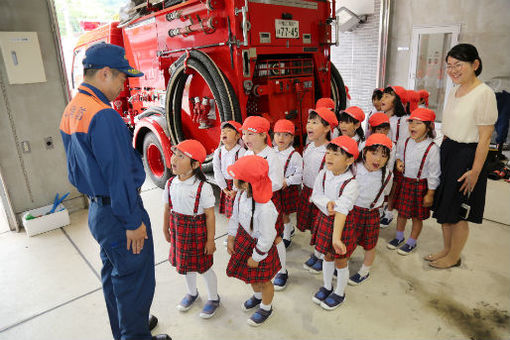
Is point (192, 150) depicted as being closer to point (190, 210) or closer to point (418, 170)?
point (190, 210)

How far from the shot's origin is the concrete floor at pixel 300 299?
2.28m

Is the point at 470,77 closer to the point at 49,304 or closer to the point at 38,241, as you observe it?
the point at 49,304

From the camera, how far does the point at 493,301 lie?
2.47 metres

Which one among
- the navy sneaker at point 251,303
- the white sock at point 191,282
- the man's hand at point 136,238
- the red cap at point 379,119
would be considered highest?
the red cap at point 379,119

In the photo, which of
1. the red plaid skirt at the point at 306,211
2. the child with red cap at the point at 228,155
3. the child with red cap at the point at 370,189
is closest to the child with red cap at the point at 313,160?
the red plaid skirt at the point at 306,211

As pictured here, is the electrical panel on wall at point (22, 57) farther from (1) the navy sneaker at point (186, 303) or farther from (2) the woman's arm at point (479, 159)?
(2) the woman's arm at point (479, 159)

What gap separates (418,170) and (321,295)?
1364 millimetres

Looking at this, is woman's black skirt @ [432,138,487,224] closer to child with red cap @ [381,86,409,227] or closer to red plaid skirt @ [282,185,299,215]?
child with red cap @ [381,86,409,227]

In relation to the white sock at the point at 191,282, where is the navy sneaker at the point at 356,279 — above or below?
below

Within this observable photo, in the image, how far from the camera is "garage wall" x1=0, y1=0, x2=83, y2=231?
3639mm

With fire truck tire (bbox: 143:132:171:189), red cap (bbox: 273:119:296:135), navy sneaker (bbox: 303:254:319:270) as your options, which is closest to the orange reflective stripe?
red cap (bbox: 273:119:296:135)

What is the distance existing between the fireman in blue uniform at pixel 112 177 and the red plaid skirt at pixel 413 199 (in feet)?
7.33

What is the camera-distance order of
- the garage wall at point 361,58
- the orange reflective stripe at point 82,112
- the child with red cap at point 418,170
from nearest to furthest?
the orange reflective stripe at point 82,112 → the child with red cap at point 418,170 → the garage wall at point 361,58

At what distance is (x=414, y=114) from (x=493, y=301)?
5.13ft
